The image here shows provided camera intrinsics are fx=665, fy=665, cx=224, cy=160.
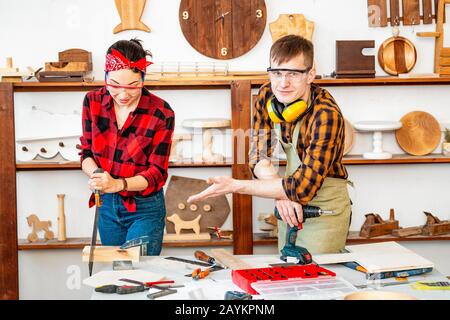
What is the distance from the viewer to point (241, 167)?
177 inches

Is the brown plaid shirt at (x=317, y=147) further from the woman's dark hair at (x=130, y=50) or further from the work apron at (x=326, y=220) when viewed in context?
the woman's dark hair at (x=130, y=50)

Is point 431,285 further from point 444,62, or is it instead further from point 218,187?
point 444,62

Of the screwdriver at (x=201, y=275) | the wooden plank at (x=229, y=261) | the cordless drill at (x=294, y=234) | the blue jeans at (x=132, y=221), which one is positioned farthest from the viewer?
the blue jeans at (x=132, y=221)

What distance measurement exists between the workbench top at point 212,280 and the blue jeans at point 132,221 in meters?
0.29

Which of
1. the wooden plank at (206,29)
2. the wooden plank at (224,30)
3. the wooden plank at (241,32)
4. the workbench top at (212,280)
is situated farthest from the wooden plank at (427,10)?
the workbench top at (212,280)

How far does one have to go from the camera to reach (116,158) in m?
3.00

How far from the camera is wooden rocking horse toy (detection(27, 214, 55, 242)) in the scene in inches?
181

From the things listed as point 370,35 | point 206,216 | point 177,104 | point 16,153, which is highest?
point 370,35

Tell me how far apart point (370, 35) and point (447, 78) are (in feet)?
2.03

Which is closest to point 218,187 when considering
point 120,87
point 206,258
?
point 206,258

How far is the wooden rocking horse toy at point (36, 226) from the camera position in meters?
4.61

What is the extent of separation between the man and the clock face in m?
1.66
